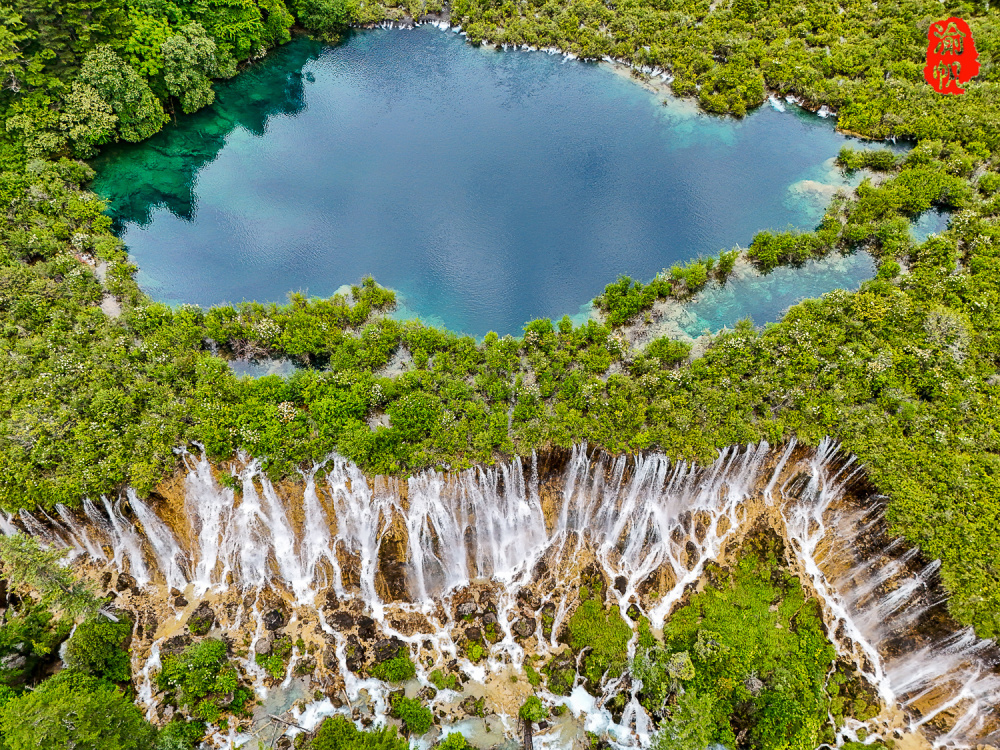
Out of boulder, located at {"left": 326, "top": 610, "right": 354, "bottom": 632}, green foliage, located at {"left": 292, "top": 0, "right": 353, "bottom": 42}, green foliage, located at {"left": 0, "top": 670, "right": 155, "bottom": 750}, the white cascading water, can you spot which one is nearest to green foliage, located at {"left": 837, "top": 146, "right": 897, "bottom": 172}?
the white cascading water

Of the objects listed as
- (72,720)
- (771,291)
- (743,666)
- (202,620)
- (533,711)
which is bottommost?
(533,711)

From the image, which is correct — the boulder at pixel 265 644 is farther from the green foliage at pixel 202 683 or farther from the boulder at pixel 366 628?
the boulder at pixel 366 628

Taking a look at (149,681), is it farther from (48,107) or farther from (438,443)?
(48,107)

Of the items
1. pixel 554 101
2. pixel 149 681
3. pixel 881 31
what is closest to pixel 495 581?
pixel 149 681

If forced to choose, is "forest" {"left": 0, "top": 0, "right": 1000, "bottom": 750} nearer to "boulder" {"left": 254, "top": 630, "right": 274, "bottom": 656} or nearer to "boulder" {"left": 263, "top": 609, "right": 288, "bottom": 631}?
"boulder" {"left": 254, "top": 630, "right": 274, "bottom": 656}

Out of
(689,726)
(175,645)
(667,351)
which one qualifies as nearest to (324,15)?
(667,351)

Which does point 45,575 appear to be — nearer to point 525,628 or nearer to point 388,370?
point 388,370
